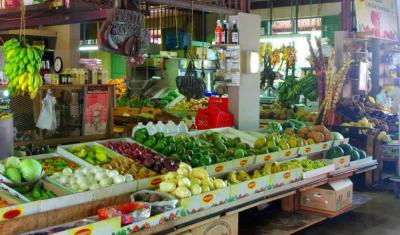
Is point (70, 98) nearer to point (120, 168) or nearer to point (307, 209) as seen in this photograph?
point (120, 168)

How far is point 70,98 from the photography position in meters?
7.36

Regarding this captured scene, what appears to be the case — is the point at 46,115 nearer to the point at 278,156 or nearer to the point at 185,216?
the point at 278,156

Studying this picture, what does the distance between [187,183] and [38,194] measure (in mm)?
1133

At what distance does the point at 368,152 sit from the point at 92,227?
576 centimetres

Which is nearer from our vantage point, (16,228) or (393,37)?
(16,228)

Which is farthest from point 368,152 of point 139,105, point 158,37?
A: point 158,37

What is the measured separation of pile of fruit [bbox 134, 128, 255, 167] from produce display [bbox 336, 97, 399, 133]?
3.35m

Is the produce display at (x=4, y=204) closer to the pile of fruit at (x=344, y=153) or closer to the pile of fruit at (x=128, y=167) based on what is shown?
the pile of fruit at (x=128, y=167)

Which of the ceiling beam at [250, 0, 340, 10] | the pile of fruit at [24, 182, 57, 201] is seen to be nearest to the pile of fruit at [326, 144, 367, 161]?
the pile of fruit at [24, 182, 57, 201]

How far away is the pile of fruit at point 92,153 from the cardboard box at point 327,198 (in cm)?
238

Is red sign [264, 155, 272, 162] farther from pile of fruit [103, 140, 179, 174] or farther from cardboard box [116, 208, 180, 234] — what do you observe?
cardboard box [116, 208, 180, 234]

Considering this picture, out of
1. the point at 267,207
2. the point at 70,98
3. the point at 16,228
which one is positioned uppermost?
the point at 70,98

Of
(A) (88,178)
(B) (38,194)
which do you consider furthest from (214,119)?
(B) (38,194)

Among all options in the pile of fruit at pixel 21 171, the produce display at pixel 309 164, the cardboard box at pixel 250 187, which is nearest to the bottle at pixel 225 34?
the produce display at pixel 309 164
